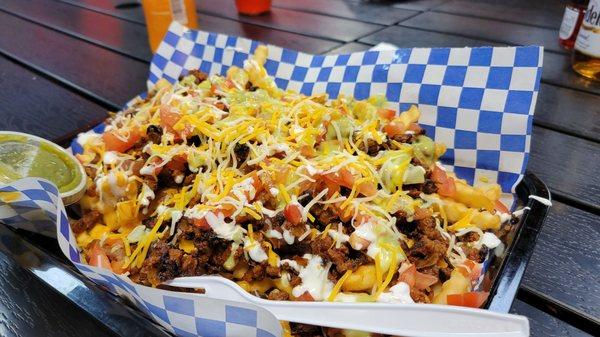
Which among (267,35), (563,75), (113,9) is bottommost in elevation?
(113,9)

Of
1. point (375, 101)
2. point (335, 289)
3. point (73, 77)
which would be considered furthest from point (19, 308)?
point (73, 77)

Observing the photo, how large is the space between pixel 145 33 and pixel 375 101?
183 cm

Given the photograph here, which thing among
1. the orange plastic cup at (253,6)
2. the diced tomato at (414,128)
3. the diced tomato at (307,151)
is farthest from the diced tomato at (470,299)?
the orange plastic cup at (253,6)

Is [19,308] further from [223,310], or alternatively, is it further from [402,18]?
[402,18]

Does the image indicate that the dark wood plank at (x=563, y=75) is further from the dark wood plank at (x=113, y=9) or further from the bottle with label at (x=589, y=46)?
the dark wood plank at (x=113, y=9)

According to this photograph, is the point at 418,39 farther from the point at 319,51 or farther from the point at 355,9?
the point at 355,9

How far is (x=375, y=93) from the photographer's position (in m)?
1.63

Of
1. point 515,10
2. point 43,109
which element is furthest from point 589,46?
point 43,109

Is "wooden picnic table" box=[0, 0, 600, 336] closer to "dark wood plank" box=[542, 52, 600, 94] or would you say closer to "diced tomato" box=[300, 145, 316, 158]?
"dark wood plank" box=[542, 52, 600, 94]

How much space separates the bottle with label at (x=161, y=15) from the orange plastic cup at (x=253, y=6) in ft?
1.87

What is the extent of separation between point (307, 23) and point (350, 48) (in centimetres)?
55

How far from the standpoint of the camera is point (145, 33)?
280 cm

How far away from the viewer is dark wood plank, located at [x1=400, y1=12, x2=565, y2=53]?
7.94 ft

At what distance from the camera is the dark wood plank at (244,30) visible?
2438 mm
